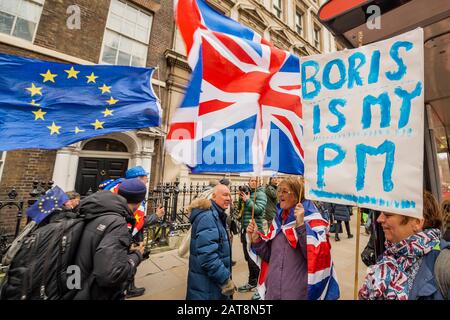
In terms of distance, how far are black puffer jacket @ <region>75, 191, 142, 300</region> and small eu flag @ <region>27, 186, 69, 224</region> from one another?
875 millimetres

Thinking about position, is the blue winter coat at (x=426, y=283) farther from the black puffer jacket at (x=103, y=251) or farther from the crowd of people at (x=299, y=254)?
the black puffer jacket at (x=103, y=251)

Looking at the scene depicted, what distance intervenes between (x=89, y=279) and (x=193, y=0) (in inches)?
105

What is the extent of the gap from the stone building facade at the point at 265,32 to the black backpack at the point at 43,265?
11.3 ft

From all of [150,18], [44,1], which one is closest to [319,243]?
[44,1]

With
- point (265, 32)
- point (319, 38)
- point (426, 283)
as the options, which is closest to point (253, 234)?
point (426, 283)

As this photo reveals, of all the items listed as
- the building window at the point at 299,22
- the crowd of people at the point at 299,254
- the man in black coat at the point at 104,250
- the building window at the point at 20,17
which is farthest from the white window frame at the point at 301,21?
the man in black coat at the point at 104,250

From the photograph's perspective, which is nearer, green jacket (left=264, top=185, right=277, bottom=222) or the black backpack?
the black backpack

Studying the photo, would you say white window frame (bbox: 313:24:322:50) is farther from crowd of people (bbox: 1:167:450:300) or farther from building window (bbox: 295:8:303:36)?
crowd of people (bbox: 1:167:450:300)

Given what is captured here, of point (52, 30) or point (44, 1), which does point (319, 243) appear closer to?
point (52, 30)

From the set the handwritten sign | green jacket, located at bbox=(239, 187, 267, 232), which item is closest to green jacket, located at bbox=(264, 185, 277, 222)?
green jacket, located at bbox=(239, 187, 267, 232)

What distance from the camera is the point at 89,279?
1.48m

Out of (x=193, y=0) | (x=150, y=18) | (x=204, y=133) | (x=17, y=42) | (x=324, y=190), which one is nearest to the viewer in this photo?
(x=324, y=190)

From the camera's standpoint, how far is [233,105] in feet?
6.91

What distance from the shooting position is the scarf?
3.77 ft
